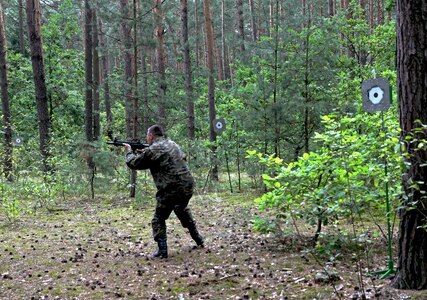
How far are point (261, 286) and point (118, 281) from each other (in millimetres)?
1749

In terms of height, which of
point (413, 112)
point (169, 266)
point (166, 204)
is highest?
point (413, 112)

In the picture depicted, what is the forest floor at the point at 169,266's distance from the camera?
4.88 meters

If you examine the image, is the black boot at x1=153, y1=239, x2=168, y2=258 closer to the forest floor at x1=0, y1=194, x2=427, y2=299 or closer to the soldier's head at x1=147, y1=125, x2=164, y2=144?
the forest floor at x1=0, y1=194, x2=427, y2=299

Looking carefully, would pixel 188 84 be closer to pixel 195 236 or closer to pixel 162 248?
pixel 195 236

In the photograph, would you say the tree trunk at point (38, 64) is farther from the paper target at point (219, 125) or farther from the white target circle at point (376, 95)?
the white target circle at point (376, 95)

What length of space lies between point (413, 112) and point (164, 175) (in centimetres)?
344

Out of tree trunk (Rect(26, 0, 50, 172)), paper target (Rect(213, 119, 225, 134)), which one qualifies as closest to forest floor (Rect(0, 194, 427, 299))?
tree trunk (Rect(26, 0, 50, 172))

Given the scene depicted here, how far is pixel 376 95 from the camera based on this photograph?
500cm

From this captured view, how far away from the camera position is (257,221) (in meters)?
6.20

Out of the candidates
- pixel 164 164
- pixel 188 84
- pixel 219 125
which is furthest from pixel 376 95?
pixel 188 84

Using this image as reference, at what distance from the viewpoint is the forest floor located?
16.0 feet

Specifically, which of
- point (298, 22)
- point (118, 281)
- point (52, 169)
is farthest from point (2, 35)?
point (118, 281)

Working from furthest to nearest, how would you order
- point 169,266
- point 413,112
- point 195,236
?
point 195,236 < point 169,266 < point 413,112

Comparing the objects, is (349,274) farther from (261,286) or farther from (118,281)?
(118,281)
